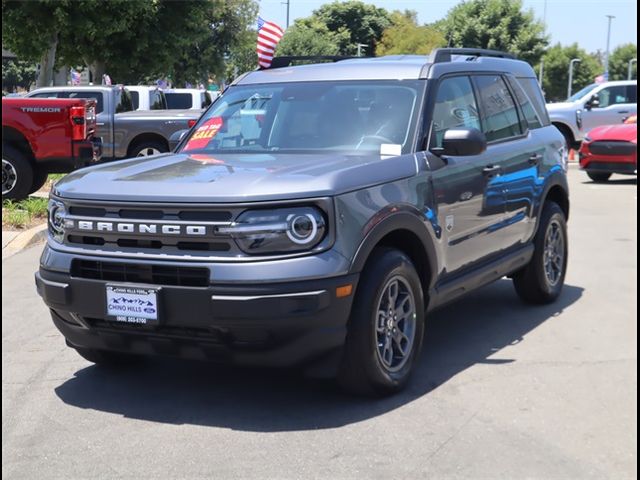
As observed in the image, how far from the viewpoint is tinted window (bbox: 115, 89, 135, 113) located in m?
17.9

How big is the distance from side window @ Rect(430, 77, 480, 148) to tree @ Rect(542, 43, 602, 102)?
273 ft

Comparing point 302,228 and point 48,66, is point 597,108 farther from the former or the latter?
point 302,228

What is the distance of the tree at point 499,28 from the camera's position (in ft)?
191

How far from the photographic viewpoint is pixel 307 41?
67.2 meters

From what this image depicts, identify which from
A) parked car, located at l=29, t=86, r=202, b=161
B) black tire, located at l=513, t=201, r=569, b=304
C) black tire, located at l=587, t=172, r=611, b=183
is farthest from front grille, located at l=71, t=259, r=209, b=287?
black tire, located at l=587, t=172, r=611, b=183

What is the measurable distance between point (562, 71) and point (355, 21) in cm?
2103

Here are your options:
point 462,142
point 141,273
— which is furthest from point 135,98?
point 141,273

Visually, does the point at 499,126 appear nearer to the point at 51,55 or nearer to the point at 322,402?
the point at 322,402

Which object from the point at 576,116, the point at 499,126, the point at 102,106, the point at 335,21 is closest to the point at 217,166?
the point at 499,126

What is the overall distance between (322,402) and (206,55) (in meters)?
47.7

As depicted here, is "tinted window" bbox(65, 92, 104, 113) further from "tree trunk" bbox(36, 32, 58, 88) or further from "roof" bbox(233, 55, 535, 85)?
"roof" bbox(233, 55, 535, 85)

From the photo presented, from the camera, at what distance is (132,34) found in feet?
89.6

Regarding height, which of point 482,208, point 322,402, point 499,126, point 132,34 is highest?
point 132,34

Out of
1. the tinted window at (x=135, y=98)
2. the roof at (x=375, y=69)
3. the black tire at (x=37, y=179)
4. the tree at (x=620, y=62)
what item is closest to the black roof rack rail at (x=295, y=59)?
the roof at (x=375, y=69)
